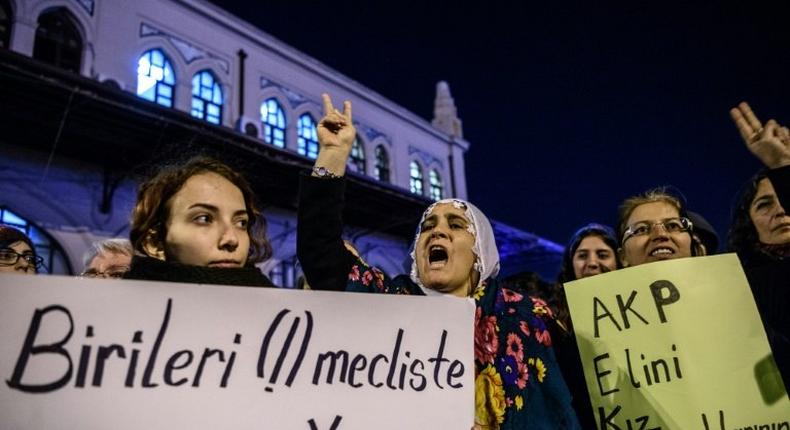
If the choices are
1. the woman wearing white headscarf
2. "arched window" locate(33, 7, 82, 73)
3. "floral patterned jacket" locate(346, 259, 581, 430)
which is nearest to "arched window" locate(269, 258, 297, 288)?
"arched window" locate(33, 7, 82, 73)

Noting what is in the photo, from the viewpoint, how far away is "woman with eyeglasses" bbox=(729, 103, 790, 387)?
184 centimetres

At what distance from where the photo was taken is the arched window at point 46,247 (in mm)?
8266

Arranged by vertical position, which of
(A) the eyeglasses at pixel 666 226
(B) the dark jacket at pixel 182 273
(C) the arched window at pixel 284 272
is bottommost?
(B) the dark jacket at pixel 182 273

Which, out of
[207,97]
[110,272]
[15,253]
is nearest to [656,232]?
[110,272]

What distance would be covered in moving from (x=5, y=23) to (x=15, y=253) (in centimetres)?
940

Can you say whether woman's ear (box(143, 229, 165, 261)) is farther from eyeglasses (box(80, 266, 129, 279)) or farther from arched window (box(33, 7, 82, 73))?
arched window (box(33, 7, 82, 73))

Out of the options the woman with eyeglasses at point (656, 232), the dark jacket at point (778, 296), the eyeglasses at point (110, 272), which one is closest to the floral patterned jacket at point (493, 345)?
the woman with eyeglasses at point (656, 232)

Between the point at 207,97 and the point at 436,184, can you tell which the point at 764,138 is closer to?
the point at 207,97

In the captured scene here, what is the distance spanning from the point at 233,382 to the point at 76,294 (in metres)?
0.38

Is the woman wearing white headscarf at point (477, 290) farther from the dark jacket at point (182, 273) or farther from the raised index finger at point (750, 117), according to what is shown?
the raised index finger at point (750, 117)

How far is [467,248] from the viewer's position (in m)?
2.08

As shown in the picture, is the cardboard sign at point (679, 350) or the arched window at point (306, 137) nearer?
the cardboard sign at point (679, 350)

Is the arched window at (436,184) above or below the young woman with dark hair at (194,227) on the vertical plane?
above

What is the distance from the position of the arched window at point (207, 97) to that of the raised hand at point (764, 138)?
38.6 feet
